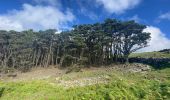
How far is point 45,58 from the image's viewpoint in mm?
66125

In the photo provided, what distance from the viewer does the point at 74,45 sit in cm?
5834

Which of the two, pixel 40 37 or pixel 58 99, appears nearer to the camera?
pixel 58 99

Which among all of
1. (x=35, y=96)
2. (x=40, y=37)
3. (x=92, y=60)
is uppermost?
(x=40, y=37)

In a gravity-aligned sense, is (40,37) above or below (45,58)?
above

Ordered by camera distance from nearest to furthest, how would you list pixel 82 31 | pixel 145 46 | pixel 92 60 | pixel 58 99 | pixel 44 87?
pixel 58 99
pixel 44 87
pixel 145 46
pixel 82 31
pixel 92 60

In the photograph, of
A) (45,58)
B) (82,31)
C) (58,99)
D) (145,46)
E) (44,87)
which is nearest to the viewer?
(58,99)

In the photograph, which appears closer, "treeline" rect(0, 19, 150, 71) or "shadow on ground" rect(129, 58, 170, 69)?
"shadow on ground" rect(129, 58, 170, 69)

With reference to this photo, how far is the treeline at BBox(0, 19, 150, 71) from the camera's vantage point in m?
55.0

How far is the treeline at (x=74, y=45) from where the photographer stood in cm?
5500

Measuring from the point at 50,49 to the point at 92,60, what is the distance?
10254 millimetres

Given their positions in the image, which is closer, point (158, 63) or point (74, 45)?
point (158, 63)

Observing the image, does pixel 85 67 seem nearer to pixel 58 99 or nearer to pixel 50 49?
pixel 50 49

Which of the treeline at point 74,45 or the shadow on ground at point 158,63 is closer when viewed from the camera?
the shadow on ground at point 158,63

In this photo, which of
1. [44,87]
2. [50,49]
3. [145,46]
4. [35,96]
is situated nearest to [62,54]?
[50,49]
